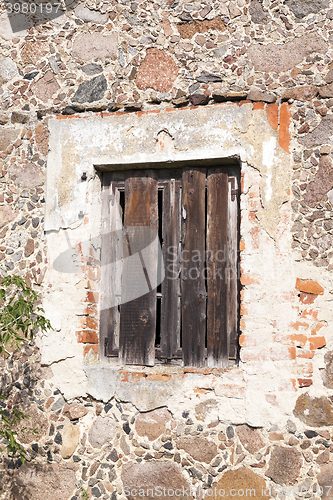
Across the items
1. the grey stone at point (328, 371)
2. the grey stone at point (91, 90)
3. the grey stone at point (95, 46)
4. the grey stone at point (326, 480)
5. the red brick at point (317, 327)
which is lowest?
the grey stone at point (326, 480)

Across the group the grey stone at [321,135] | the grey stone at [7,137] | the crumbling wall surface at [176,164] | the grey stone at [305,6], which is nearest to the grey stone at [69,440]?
the crumbling wall surface at [176,164]

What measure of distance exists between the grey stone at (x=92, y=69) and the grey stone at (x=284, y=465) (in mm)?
2855

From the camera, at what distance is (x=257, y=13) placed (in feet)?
10.9

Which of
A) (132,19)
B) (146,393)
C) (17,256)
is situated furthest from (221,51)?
(146,393)

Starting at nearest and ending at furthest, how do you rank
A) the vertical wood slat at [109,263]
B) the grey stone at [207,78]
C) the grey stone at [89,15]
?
the grey stone at [207,78], the vertical wood slat at [109,263], the grey stone at [89,15]

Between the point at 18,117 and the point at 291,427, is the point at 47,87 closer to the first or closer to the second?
the point at 18,117

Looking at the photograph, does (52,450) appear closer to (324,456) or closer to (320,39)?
(324,456)

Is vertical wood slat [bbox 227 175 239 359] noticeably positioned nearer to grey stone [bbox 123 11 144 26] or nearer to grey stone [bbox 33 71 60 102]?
grey stone [bbox 123 11 144 26]

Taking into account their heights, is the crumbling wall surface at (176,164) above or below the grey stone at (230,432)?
above

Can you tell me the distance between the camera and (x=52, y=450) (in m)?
3.25

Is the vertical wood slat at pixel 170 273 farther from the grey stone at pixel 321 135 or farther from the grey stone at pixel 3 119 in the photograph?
the grey stone at pixel 3 119

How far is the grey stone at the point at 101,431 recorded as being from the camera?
10.5 ft

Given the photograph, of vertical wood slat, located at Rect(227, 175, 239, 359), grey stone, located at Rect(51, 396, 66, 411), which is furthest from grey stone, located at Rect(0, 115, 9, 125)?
grey stone, located at Rect(51, 396, 66, 411)

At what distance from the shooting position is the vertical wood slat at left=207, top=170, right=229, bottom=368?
128 inches
